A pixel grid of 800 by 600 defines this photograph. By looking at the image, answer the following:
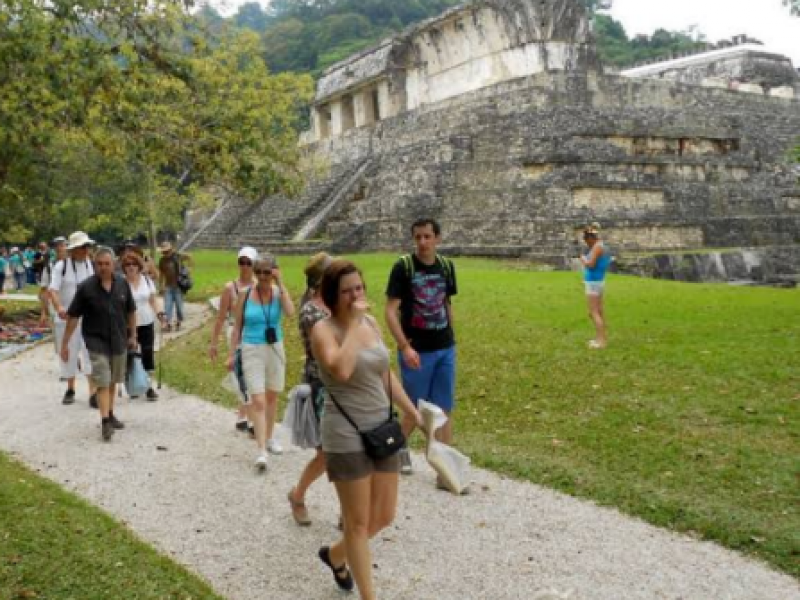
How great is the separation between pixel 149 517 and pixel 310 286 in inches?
68.6

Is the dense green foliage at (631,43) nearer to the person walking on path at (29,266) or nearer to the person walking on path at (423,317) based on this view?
the person walking on path at (29,266)

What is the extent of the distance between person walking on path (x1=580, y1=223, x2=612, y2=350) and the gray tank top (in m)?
5.43

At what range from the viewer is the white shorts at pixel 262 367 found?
230 inches

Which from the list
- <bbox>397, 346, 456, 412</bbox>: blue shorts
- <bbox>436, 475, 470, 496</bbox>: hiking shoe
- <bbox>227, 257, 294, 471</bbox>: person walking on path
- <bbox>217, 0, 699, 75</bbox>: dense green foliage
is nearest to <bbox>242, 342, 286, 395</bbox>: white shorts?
<bbox>227, 257, 294, 471</bbox>: person walking on path

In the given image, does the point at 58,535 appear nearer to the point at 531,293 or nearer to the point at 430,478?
the point at 430,478

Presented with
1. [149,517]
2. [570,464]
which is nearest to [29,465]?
[149,517]

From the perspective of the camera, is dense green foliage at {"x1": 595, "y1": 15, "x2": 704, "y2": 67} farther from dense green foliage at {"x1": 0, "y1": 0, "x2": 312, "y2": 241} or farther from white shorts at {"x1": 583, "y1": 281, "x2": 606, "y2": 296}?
white shorts at {"x1": 583, "y1": 281, "x2": 606, "y2": 296}

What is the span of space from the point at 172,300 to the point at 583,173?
9.30 metres

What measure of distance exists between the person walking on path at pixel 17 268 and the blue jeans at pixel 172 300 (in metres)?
15.1

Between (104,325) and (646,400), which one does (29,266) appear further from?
(646,400)

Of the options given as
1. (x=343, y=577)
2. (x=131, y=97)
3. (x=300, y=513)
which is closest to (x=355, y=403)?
(x=343, y=577)

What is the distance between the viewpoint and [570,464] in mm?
5555

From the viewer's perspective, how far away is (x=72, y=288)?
834cm

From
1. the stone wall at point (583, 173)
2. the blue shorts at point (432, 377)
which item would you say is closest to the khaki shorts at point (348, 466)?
the blue shorts at point (432, 377)
